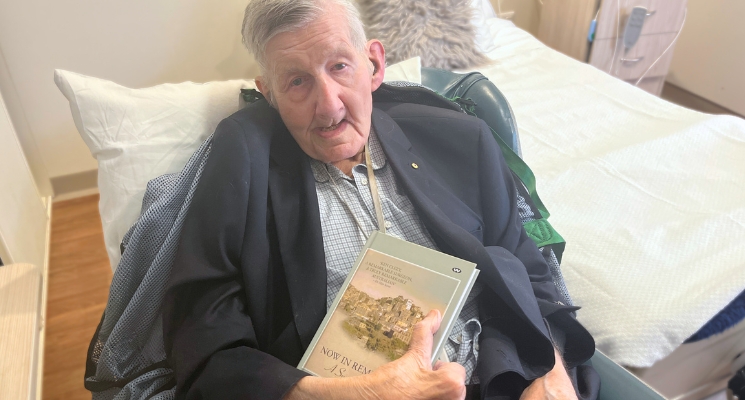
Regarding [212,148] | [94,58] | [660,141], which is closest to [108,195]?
[212,148]

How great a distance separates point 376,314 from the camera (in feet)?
2.44

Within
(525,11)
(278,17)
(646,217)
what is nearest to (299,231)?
(278,17)

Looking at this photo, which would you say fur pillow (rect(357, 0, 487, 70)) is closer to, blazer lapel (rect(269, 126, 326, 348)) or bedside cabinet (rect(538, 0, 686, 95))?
bedside cabinet (rect(538, 0, 686, 95))

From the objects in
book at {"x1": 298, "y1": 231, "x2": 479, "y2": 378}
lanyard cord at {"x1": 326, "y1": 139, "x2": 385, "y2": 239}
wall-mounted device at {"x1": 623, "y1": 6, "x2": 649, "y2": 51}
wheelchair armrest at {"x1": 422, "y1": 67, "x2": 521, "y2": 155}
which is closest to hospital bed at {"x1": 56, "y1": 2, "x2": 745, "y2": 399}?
wheelchair armrest at {"x1": 422, "y1": 67, "x2": 521, "y2": 155}

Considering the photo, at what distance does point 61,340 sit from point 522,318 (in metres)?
1.50

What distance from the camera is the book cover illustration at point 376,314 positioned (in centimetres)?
73

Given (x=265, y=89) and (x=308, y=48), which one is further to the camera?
(x=265, y=89)

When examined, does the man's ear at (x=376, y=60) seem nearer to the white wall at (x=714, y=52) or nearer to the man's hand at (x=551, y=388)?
the man's hand at (x=551, y=388)

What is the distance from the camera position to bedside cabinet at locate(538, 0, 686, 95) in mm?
2225

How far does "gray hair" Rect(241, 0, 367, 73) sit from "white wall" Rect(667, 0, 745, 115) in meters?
2.57

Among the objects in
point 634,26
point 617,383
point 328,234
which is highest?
point 328,234

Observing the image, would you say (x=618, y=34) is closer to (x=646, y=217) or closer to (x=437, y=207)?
(x=646, y=217)

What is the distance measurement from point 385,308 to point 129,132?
727 mm

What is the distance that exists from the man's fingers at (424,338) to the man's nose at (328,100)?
1.36 ft
